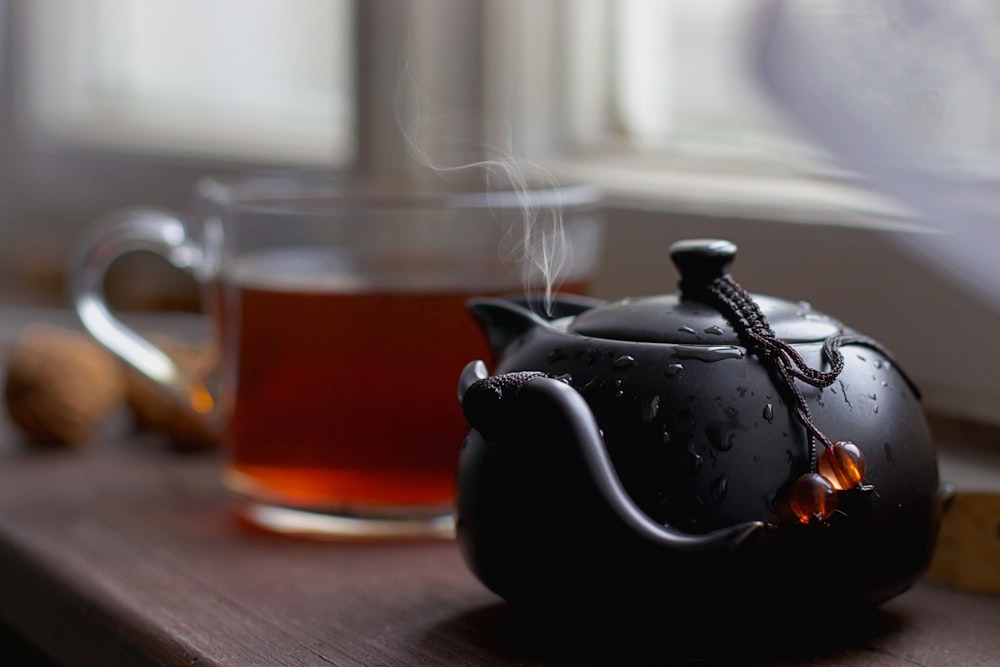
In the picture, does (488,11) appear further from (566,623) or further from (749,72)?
(566,623)

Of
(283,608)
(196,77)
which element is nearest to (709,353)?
(283,608)

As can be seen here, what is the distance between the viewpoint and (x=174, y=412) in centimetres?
96

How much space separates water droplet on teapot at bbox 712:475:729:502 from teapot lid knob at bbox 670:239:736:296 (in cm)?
9

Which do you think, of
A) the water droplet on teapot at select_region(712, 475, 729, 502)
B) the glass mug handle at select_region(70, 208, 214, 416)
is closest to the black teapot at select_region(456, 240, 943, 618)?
the water droplet on teapot at select_region(712, 475, 729, 502)

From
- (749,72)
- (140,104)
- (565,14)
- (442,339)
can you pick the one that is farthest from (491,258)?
(140,104)

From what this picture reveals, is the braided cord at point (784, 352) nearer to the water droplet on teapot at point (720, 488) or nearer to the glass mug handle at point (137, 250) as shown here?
the water droplet on teapot at point (720, 488)

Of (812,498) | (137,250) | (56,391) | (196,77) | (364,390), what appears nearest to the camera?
(812,498)

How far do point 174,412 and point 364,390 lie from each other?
0.93 ft

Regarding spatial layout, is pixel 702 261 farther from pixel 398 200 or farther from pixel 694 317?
pixel 398 200

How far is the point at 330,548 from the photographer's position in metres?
0.72

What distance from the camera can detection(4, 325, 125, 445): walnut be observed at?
0.94 metres

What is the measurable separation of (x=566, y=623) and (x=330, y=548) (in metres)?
0.21

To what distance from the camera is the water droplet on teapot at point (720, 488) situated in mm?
478

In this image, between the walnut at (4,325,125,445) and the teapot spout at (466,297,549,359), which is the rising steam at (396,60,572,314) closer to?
the teapot spout at (466,297,549,359)
